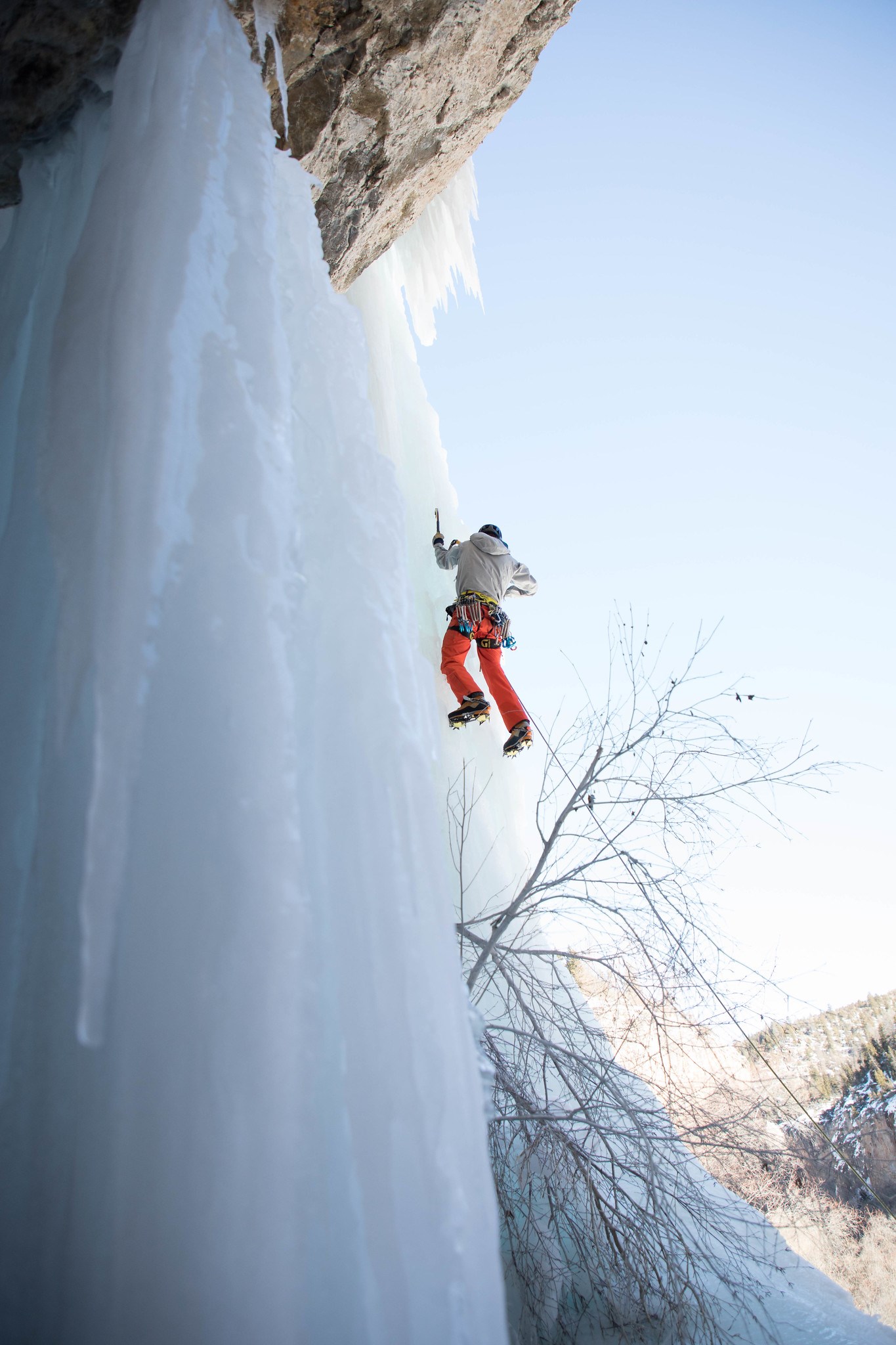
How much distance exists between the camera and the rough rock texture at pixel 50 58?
1322 mm

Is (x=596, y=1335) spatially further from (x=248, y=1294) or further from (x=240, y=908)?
(x=240, y=908)

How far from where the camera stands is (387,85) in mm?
1687

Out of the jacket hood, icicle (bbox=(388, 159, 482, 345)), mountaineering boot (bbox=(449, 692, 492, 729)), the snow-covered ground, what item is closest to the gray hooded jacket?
the jacket hood

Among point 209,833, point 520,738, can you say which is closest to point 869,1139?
point 520,738

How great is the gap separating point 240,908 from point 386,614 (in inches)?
21.3

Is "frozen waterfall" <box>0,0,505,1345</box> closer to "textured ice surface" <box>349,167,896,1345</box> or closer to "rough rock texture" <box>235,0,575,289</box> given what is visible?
"rough rock texture" <box>235,0,575,289</box>

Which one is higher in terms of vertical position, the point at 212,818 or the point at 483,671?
the point at 483,671

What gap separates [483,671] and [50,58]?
7.42ft

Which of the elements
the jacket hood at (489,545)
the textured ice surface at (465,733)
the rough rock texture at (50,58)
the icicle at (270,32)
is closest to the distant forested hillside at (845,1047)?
the textured ice surface at (465,733)

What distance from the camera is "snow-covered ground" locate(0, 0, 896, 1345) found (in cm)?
65

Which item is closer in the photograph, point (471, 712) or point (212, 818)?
point (212, 818)

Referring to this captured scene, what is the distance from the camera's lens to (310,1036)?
2.35 ft

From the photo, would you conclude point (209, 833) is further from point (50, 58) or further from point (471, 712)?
point (471, 712)

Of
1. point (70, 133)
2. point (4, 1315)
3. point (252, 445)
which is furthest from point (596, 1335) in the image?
point (70, 133)
